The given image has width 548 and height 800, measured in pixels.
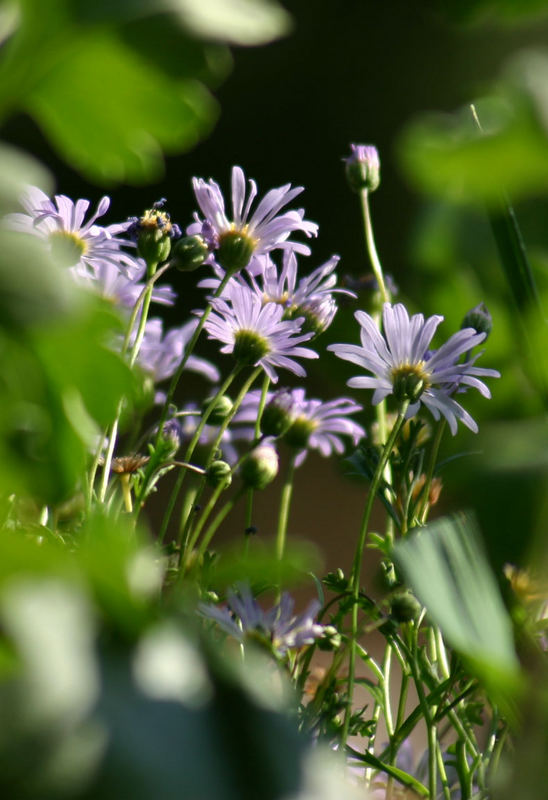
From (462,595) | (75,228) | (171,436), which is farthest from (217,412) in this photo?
(462,595)

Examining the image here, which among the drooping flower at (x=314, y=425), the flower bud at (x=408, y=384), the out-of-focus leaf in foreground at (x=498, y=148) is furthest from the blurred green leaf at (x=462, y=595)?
the drooping flower at (x=314, y=425)

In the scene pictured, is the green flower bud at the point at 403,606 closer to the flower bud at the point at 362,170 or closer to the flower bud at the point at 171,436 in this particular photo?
the flower bud at the point at 171,436

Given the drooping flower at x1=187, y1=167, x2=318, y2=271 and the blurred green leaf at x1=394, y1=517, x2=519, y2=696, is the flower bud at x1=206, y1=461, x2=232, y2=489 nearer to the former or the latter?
the drooping flower at x1=187, y1=167, x2=318, y2=271

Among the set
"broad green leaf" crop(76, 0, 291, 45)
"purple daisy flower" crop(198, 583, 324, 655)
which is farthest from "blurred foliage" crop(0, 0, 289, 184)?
"purple daisy flower" crop(198, 583, 324, 655)


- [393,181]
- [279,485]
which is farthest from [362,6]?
[279,485]

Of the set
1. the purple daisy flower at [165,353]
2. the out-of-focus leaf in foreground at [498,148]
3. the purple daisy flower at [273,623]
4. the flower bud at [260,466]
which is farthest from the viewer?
the purple daisy flower at [165,353]

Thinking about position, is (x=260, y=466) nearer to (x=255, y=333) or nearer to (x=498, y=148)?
(x=255, y=333)

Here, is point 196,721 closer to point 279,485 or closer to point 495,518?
point 495,518
